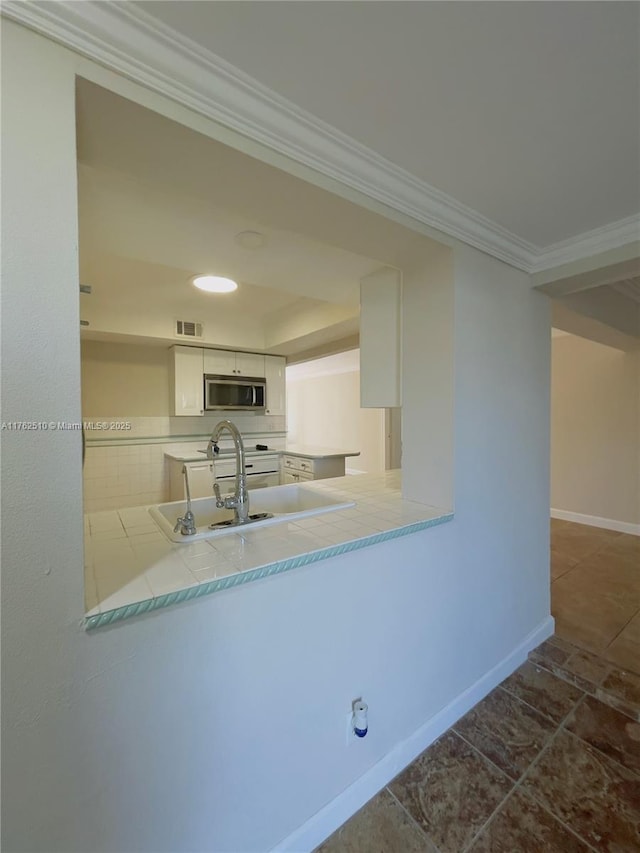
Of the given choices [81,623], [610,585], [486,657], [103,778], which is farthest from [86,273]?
[610,585]

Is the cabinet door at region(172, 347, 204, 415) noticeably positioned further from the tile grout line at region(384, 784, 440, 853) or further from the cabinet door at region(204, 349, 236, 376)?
the tile grout line at region(384, 784, 440, 853)

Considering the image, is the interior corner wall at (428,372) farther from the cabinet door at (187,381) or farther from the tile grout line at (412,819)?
the cabinet door at (187,381)

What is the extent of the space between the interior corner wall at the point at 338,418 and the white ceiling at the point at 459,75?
5269 millimetres

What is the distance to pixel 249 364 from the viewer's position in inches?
169

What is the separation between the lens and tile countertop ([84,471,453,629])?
2.74 feet

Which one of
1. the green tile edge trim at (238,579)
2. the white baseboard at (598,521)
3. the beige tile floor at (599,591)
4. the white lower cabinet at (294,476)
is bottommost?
the beige tile floor at (599,591)

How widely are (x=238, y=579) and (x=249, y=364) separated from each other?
3.62 meters

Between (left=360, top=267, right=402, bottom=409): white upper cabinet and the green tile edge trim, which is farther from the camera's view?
(left=360, top=267, right=402, bottom=409): white upper cabinet

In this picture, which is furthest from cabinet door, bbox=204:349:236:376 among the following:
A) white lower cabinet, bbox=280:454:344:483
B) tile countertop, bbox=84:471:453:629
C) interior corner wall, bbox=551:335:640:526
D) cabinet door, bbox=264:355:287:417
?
interior corner wall, bbox=551:335:640:526

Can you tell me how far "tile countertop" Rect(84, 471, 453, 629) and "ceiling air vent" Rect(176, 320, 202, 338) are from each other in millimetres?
2460

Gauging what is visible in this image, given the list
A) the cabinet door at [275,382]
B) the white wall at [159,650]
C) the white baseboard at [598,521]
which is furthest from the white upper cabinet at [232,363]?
the white baseboard at [598,521]

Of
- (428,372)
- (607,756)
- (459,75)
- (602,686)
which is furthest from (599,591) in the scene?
(459,75)

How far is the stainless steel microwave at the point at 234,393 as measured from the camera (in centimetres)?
396

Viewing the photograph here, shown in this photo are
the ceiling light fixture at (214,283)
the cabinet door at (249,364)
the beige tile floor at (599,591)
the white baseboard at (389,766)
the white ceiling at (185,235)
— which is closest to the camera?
the white ceiling at (185,235)
